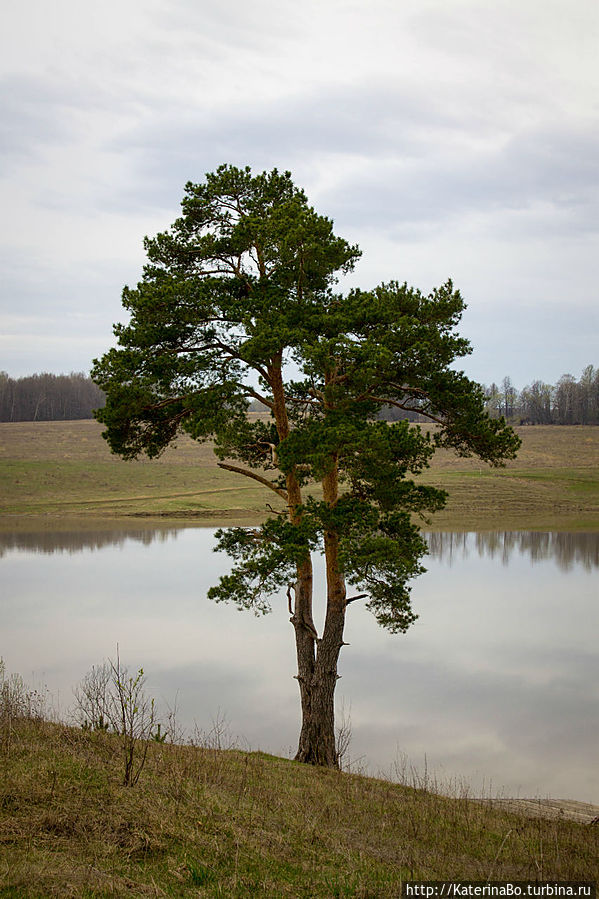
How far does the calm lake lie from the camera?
13695 millimetres

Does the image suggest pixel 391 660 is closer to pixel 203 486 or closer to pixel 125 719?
pixel 125 719

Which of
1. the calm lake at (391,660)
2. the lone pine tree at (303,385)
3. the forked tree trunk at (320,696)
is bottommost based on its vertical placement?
the calm lake at (391,660)

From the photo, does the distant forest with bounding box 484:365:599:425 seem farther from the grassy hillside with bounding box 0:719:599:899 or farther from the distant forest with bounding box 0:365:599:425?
the grassy hillside with bounding box 0:719:599:899

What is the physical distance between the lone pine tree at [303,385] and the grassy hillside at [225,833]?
349cm

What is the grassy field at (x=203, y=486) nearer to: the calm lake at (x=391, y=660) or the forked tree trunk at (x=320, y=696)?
the calm lake at (x=391, y=660)

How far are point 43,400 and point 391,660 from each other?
10300 centimetres

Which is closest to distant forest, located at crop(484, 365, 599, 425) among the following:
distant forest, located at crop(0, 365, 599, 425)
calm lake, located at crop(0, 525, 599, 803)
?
distant forest, located at crop(0, 365, 599, 425)

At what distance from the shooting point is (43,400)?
11331cm

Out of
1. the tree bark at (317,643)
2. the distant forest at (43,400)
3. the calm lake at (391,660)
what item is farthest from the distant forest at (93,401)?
the tree bark at (317,643)

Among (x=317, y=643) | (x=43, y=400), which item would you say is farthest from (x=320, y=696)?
(x=43, y=400)

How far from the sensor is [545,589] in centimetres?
2973

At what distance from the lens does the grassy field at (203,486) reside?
55.0m

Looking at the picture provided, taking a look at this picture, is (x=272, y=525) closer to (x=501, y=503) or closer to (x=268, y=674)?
(x=268, y=674)

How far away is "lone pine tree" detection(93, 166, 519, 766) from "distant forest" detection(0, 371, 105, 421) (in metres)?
102
